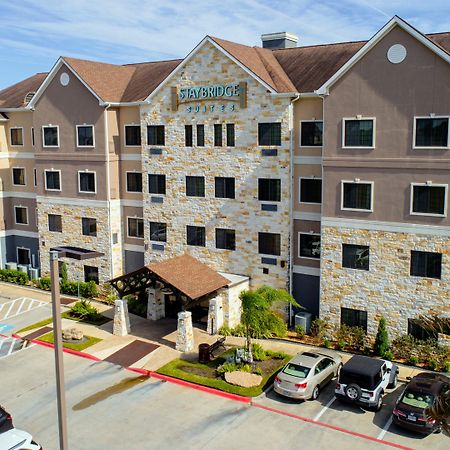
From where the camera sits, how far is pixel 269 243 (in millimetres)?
32969

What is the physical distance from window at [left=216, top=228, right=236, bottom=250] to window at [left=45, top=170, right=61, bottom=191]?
13662mm

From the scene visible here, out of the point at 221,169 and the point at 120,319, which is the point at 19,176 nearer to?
the point at 120,319

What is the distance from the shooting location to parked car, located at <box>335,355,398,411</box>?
22469 millimetres

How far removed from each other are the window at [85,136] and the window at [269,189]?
13.0 m

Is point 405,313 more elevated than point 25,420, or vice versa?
point 405,313

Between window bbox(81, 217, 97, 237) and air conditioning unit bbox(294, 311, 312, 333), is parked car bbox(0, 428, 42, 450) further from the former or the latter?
window bbox(81, 217, 97, 237)

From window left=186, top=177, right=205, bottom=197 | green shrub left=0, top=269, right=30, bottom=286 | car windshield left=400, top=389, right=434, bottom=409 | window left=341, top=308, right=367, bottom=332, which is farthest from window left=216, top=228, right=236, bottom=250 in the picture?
green shrub left=0, top=269, right=30, bottom=286

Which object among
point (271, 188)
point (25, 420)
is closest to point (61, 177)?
point (271, 188)

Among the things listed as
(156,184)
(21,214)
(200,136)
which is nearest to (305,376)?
(200,136)

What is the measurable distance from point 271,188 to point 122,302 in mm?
10922

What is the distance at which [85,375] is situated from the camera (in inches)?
1047

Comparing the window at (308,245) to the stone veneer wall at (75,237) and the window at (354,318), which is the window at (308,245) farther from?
the stone veneer wall at (75,237)

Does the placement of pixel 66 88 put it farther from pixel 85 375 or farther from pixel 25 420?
pixel 25 420

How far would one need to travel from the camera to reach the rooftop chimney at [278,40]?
38.8 metres
